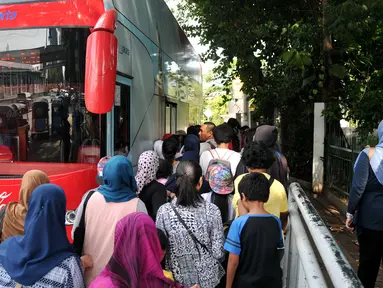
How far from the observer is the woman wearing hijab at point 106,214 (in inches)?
102

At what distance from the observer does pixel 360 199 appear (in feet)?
11.6

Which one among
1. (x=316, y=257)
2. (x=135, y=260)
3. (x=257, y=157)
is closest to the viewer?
(x=135, y=260)

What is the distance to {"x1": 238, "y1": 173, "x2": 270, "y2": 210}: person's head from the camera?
101 inches

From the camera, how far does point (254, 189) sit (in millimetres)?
2570

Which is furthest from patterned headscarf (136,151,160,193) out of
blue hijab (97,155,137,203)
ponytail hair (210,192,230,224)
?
blue hijab (97,155,137,203)

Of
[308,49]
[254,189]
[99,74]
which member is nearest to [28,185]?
[99,74]

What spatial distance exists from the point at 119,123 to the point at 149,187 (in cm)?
141

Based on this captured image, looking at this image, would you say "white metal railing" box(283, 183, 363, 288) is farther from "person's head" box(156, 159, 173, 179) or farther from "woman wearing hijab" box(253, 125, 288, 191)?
"person's head" box(156, 159, 173, 179)

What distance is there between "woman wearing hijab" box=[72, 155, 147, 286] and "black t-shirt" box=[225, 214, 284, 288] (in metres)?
0.69

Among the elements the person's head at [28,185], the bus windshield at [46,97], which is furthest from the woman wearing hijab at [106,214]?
the bus windshield at [46,97]

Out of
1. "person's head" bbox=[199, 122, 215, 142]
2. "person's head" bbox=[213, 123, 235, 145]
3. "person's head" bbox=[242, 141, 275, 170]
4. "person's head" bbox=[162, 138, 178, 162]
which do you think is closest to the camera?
"person's head" bbox=[242, 141, 275, 170]

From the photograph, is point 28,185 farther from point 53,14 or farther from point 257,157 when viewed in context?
point 53,14

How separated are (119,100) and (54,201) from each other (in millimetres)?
2696

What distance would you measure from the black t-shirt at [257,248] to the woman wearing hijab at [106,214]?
69cm
